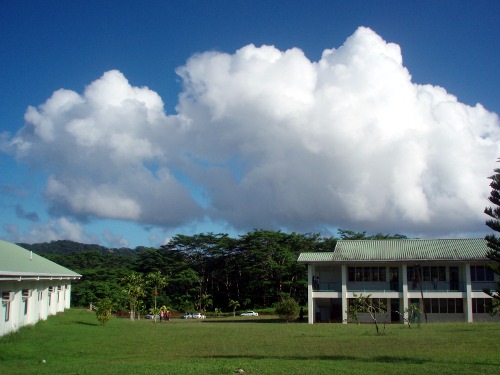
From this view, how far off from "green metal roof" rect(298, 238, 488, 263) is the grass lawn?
14.8 m

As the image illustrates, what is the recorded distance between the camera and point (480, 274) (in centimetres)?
3625

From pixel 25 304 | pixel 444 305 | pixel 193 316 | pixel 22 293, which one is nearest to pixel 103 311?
pixel 25 304

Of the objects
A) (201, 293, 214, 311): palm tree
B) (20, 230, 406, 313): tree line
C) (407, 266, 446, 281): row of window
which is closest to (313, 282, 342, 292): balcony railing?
(407, 266, 446, 281): row of window

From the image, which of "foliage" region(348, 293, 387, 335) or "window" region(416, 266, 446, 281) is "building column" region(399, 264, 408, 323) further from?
"foliage" region(348, 293, 387, 335)

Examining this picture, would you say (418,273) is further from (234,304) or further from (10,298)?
(10,298)

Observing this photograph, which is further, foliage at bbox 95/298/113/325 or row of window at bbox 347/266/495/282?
row of window at bbox 347/266/495/282

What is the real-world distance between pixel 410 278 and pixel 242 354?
79.4 ft

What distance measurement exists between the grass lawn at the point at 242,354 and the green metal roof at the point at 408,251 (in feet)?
48.6

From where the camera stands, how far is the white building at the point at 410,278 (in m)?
35.8

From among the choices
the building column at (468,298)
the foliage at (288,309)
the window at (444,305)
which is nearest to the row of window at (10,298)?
the foliage at (288,309)

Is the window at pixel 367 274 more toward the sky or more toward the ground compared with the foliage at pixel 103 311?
more toward the sky

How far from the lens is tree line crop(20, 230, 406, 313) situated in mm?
53906

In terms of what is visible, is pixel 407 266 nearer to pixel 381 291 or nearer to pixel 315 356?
pixel 381 291

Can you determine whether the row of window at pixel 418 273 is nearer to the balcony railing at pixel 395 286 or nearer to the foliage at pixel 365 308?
the balcony railing at pixel 395 286
